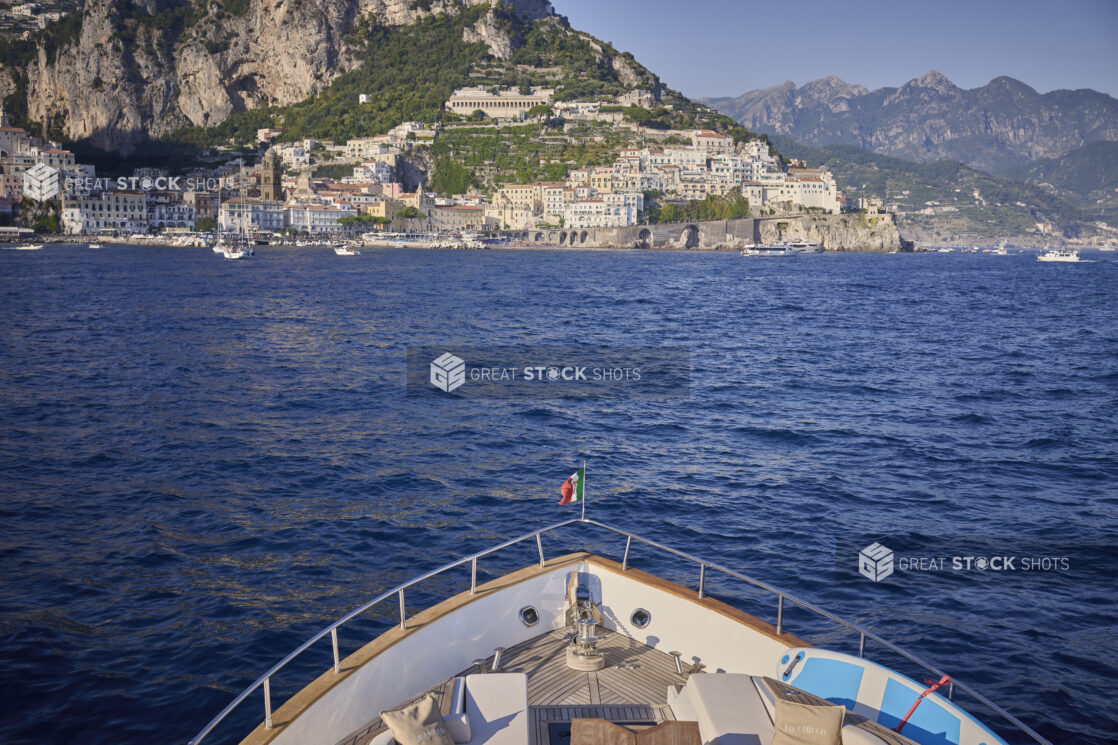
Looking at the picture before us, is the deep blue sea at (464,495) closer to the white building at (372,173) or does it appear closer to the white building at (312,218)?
the white building at (312,218)

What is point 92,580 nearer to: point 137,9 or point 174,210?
point 174,210

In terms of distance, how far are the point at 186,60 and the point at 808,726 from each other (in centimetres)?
20831

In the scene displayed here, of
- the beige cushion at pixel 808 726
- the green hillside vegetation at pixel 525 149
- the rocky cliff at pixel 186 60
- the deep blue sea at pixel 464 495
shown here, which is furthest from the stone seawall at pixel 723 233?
the beige cushion at pixel 808 726

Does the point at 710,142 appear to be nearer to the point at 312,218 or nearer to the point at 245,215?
the point at 312,218

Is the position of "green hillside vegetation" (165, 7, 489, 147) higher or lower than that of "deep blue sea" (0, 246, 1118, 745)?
higher

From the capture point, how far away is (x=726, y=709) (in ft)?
15.6

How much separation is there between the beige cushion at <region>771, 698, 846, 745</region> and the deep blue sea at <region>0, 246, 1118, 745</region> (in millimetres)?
4722

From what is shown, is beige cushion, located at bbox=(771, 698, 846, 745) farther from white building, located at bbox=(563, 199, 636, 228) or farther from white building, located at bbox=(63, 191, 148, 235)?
white building, located at bbox=(63, 191, 148, 235)

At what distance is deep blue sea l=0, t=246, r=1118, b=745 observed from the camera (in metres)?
8.66

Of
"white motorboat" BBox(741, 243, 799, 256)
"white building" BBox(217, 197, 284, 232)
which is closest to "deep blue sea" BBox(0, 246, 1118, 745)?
"white motorboat" BBox(741, 243, 799, 256)

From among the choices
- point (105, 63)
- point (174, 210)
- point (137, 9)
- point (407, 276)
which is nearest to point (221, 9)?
point (137, 9)

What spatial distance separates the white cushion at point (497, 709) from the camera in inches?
182

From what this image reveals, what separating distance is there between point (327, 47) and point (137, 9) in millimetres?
43492

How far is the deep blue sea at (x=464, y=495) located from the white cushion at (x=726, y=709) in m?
4.72
